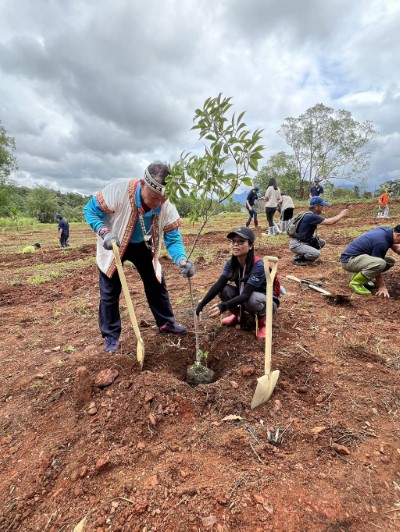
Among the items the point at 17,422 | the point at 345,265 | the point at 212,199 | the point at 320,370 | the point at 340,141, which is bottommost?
the point at 17,422

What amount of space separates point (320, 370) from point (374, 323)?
1506mm

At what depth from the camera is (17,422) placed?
7.79 feet

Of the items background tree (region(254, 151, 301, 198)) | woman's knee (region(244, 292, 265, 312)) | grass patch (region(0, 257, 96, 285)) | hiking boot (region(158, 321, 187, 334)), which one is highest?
background tree (region(254, 151, 301, 198))

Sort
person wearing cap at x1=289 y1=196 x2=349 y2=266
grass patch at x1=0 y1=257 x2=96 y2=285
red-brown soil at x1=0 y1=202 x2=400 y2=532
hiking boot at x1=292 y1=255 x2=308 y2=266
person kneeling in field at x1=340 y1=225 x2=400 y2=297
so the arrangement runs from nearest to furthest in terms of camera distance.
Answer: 1. red-brown soil at x1=0 y1=202 x2=400 y2=532
2. person kneeling in field at x1=340 y1=225 x2=400 y2=297
3. person wearing cap at x1=289 y1=196 x2=349 y2=266
4. hiking boot at x1=292 y1=255 x2=308 y2=266
5. grass patch at x1=0 y1=257 x2=96 y2=285

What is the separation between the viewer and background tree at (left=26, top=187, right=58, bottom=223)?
4849 cm

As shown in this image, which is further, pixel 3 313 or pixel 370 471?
pixel 3 313

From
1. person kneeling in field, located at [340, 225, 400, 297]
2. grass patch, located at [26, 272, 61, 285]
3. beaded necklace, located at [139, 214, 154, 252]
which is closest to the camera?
beaded necklace, located at [139, 214, 154, 252]

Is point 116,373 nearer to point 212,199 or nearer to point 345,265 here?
point 212,199

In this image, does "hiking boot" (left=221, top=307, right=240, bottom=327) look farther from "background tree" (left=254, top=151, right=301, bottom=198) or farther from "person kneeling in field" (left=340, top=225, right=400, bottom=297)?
"background tree" (left=254, top=151, right=301, bottom=198)

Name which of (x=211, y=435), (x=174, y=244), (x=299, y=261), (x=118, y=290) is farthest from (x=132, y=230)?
(x=299, y=261)

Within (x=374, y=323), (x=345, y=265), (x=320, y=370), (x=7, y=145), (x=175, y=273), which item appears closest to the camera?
(x=320, y=370)

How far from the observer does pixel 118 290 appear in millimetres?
3119

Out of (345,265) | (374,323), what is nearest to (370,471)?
(374,323)

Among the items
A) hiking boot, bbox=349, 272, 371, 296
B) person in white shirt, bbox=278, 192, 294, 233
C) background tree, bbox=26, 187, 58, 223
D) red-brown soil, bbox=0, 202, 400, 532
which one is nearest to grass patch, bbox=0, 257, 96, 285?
red-brown soil, bbox=0, 202, 400, 532
